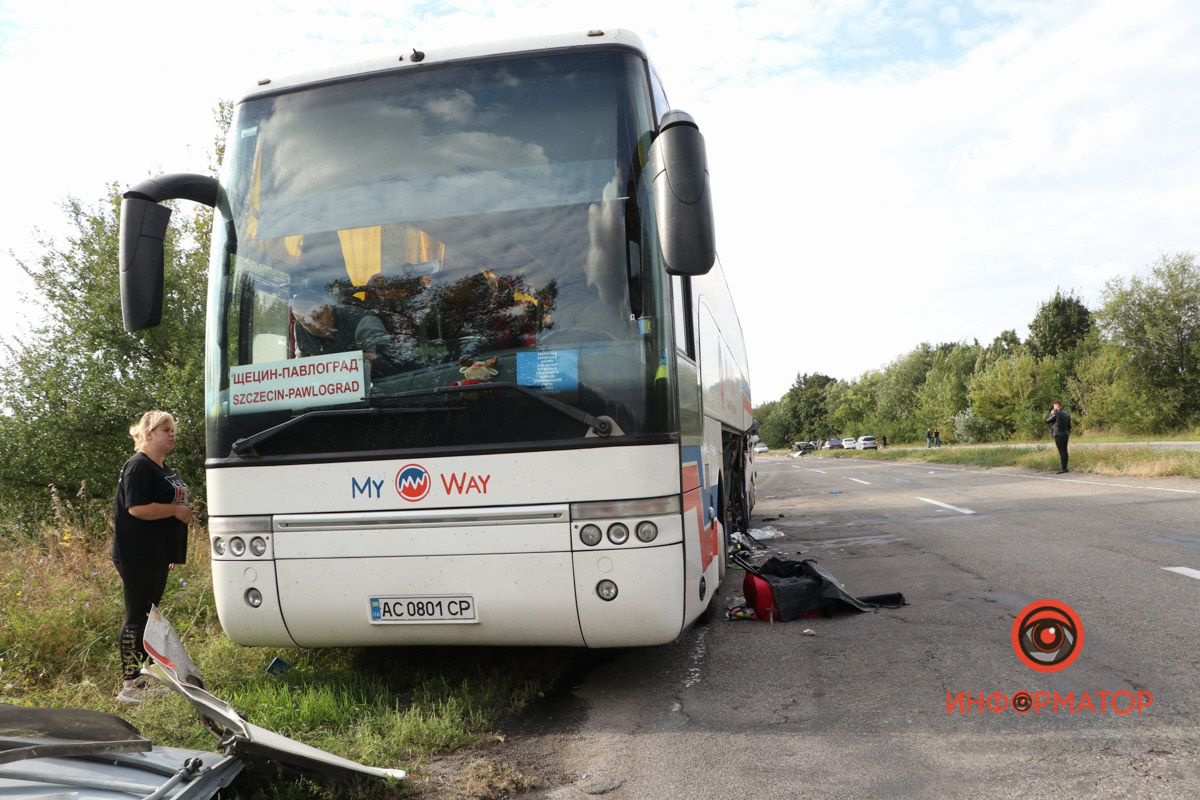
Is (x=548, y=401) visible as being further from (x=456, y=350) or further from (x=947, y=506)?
(x=947, y=506)

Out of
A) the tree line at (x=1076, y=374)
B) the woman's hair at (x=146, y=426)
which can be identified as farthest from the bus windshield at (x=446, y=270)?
the tree line at (x=1076, y=374)

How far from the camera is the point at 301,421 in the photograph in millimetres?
4496

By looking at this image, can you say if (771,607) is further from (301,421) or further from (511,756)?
(301,421)

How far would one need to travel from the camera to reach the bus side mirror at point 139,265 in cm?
458

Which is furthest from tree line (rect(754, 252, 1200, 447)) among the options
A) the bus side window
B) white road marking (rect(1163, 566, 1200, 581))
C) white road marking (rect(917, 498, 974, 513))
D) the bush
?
the bus side window

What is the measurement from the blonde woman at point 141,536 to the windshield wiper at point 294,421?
1.01 m

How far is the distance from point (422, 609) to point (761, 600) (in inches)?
121

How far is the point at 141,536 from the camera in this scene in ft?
17.1

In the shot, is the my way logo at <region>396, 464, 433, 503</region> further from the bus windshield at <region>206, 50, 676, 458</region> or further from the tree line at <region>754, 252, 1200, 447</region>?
the tree line at <region>754, 252, 1200, 447</region>

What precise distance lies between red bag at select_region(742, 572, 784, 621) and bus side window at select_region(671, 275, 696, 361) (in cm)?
218

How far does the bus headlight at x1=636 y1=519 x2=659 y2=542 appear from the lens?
166 inches

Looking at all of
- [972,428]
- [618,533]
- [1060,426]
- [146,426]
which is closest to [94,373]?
[146,426]

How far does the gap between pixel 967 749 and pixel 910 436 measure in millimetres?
98512

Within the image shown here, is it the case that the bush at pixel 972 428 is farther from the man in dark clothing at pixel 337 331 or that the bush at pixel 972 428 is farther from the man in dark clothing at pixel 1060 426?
the man in dark clothing at pixel 337 331
